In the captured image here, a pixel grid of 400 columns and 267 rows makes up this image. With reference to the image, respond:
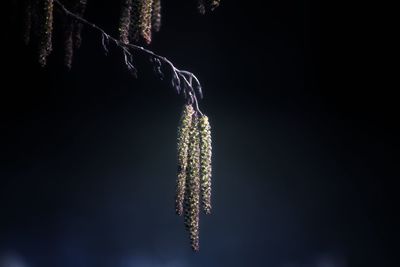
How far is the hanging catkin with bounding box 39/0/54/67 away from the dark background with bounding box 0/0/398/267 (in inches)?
74.8

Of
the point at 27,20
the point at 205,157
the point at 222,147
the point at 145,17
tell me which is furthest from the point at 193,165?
the point at 222,147

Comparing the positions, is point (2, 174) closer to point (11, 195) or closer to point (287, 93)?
point (11, 195)

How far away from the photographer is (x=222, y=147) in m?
2.82

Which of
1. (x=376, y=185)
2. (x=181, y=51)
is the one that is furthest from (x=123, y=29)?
(x=376, y=185)

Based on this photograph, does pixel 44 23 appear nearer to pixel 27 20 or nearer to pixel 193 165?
pixel 27 20

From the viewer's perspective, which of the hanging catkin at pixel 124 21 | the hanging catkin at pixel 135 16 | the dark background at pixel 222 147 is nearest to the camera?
the hanging catkin at pixel 135 16

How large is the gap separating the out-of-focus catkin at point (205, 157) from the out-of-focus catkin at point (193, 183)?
1 centimetres

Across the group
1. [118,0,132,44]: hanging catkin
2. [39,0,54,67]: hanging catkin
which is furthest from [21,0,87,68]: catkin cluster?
[118,0,132,44]: hanging catkin

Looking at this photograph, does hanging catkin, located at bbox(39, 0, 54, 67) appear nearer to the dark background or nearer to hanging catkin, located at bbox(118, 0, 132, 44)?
hanging catkin, located at bbox(118, 0, 132, 44)

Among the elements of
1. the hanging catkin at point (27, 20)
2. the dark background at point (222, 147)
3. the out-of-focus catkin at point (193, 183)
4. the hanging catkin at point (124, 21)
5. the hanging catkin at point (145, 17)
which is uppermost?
the hanging catkin at point (145, 17)

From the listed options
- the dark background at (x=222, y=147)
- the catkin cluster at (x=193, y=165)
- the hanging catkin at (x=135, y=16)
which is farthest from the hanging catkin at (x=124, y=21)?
the dark background at (x=222, y=147)

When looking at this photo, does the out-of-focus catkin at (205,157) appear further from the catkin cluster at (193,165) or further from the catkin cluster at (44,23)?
the catkin cluster at (44,23)

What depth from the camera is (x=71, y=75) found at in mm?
2816

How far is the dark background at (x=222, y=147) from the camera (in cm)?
279
